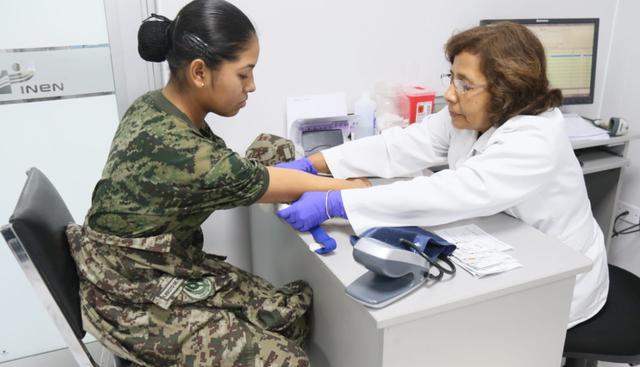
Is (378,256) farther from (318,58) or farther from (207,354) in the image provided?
(318,58)

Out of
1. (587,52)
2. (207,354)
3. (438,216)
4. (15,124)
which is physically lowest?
(207,354)

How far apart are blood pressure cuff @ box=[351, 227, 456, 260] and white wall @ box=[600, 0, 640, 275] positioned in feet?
6.01

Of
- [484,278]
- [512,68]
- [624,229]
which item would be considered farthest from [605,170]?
[484,278]

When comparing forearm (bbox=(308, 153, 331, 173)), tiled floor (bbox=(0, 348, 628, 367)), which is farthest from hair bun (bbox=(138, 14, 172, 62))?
tiled floor (bbox=(0, 348, 628, 367))

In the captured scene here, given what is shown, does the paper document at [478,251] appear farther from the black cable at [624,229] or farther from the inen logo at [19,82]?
the black cable at [624,229]

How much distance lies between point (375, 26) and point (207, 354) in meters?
1.43

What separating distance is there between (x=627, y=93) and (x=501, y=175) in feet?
5.66

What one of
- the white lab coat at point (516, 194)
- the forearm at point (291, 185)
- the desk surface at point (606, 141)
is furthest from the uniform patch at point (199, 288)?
the desk surface at point (606, 141)

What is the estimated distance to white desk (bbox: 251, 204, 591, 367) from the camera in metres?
0.96

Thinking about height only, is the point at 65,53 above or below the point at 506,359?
above

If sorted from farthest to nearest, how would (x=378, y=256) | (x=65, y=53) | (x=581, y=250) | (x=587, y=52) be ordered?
1. (x=587, y=52)
2. (x=65, y=53)
3. (x=581, y=250)
4. (x=378, y=256)

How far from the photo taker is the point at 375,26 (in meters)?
2.00

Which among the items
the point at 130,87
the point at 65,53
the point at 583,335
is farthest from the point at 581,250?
the point at 65,53

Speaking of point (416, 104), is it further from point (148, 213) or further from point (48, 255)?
point (48, 255)
